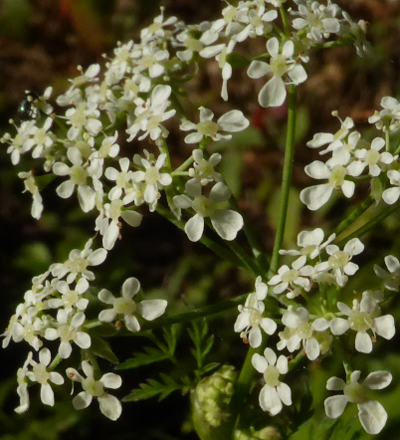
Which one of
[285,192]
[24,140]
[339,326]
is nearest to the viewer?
[339,326]

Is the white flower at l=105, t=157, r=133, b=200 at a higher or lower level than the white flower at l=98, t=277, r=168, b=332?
higher

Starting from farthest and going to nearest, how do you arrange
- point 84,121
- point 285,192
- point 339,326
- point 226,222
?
point 84,121, point 285,192, point 226,222, point 339,326

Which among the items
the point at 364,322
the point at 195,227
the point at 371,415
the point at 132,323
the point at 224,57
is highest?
the point at 224,57

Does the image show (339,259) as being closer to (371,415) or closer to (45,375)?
(371,415)

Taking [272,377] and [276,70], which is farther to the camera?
[276,70]

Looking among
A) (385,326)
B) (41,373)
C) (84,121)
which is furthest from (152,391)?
(84,121)

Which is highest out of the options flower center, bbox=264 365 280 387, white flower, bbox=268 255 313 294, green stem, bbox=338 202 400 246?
white flower, bbox=268 255 313 294

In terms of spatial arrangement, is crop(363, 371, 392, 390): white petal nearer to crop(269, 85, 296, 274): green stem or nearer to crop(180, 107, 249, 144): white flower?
crop(269, 85, 296, 274): green stem

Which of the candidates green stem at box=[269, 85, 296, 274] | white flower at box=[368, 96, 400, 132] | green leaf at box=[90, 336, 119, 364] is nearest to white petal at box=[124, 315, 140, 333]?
green leaf at box=[90, 336, 119, 364]
